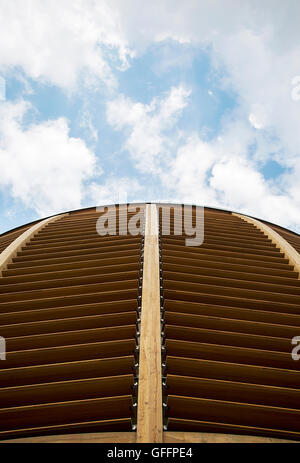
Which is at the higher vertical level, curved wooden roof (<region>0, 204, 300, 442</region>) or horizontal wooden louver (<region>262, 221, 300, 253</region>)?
horizontal wooden louver (<region>262, 221, 300, 253</region>)

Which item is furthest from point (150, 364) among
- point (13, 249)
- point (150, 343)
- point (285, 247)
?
point (285, 247)

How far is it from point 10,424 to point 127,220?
4363 millimetres

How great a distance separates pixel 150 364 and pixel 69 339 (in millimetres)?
903

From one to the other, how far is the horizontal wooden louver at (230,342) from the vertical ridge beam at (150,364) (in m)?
0.12

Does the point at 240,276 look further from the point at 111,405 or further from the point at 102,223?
the point at 102,223

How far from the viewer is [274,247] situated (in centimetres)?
509

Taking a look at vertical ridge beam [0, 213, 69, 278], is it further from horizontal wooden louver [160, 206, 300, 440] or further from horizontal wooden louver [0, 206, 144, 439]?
horizontal wooden louver [160, 206, 300, 440]

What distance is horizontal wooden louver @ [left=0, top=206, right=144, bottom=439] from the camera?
2113mm

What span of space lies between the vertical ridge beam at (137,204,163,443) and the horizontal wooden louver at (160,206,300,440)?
12 centimetres

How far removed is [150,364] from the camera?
7.57 ft

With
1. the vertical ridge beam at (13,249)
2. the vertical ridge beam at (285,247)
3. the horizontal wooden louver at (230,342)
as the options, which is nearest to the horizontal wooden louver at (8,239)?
the vertical ridge beam at (13,249)

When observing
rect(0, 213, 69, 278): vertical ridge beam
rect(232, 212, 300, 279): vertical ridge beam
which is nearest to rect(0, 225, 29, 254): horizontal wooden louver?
rect(0, 213, 69, 278): vertical ridge beam

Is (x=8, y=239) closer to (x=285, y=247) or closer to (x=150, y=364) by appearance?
(x=150, y=364)
